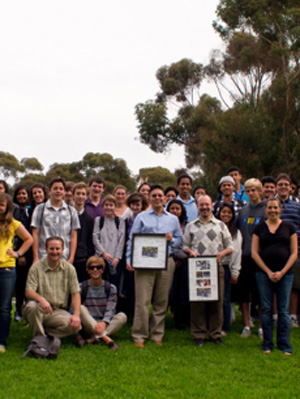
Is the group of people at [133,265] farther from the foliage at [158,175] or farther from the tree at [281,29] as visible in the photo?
the foliage at [158,175]

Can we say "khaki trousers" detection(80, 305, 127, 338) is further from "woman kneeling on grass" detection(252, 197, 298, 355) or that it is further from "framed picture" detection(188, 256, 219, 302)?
→ "woman kneeling on grass" detection(252, 197, 298, 355)

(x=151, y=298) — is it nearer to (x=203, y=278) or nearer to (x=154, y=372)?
(x=203, y=278)

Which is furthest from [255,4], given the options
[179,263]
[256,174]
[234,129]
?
[179,263]

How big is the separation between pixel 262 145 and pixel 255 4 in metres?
8.67

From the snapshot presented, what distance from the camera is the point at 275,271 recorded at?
6.95 metres

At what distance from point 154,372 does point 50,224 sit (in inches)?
114

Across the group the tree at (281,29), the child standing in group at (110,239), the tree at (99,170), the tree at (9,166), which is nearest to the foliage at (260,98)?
the tree at (281,29)

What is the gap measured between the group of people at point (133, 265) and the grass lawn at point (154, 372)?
0.30 meters

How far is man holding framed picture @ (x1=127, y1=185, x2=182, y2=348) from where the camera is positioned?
7270mm

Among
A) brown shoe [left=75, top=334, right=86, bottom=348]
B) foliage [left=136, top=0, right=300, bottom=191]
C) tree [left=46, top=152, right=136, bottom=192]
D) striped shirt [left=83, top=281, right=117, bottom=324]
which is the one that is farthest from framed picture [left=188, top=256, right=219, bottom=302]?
tree [left=46, top=152, right=136, bottom=192]

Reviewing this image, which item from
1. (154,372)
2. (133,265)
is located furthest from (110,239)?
(154,372)

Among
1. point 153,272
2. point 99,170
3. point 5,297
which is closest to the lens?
point 5,297

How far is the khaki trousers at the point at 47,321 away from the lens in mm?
6797

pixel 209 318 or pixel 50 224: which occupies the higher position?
pixel 50 224
